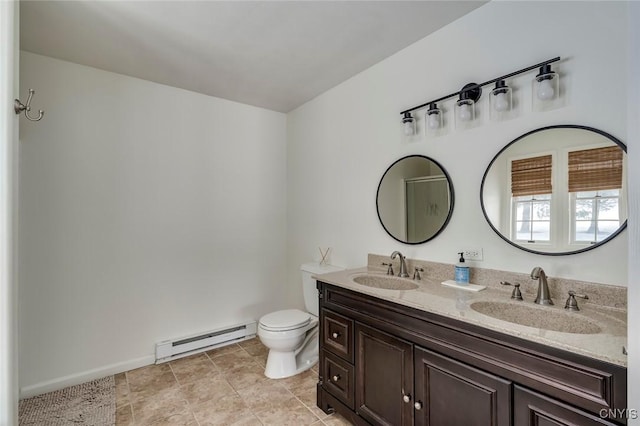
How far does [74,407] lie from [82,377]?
0.35m

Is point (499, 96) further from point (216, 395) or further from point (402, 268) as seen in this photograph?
point (216, 395)

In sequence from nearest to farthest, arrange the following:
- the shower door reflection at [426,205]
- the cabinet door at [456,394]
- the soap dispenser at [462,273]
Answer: the cabinet door at [456,394]
the soap dispenser at [462,273]
the shower door reflection at [426,205]

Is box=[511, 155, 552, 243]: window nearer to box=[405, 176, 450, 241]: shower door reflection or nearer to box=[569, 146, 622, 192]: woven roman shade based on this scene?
box=[569, 146, 622, 192]: woven roman shade

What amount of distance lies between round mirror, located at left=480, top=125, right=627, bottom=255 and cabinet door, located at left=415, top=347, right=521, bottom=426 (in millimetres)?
699

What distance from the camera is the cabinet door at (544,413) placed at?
93cm

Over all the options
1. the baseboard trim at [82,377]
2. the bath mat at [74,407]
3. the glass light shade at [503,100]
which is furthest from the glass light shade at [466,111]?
the baseboard trim at [82,377]

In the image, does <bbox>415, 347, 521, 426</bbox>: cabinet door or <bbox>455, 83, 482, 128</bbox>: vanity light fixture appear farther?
<bbox>455, 83, 482, 128</bbox>: vanity light fixture

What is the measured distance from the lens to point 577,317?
1.21 m

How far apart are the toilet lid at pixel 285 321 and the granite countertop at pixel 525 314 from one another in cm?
62

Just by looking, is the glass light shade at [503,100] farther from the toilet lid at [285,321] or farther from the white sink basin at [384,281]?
the toilet lid at [285,321]

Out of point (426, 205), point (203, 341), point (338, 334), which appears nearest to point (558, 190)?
point (426, 205)

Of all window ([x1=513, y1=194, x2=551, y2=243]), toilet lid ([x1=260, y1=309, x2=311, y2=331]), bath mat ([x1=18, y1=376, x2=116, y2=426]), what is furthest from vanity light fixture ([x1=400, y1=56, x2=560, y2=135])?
bath mat ([x1=18, y1=376, x2=116, y2=426])

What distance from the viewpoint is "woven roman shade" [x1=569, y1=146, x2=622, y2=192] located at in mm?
1266

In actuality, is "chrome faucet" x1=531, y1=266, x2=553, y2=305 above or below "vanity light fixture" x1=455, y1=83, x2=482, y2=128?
below
